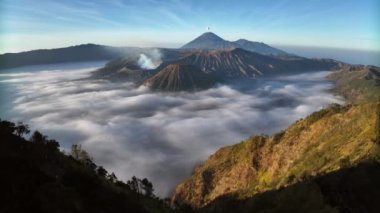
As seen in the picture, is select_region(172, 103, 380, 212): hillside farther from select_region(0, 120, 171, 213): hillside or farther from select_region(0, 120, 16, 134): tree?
select_region(0, 120, 16, 134): tree

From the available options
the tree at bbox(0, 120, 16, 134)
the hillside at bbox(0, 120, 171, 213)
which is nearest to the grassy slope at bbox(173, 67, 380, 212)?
the hillside at bbox(0, 120, 171, 213)

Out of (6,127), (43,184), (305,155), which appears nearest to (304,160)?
(305,155)

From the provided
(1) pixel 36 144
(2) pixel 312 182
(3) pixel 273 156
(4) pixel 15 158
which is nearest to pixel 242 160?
(3) pixel 273 156

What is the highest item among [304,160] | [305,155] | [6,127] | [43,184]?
[6,127]

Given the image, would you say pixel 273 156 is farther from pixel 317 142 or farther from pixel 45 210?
pixel 45 210

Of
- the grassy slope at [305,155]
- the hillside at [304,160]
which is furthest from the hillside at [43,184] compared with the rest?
the grassy slope at [305,155]

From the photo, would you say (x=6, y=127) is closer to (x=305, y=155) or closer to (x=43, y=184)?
(x=43, y=184)

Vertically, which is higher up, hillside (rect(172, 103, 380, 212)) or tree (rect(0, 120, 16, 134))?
tree (rect(0, 120, 16, 134))
